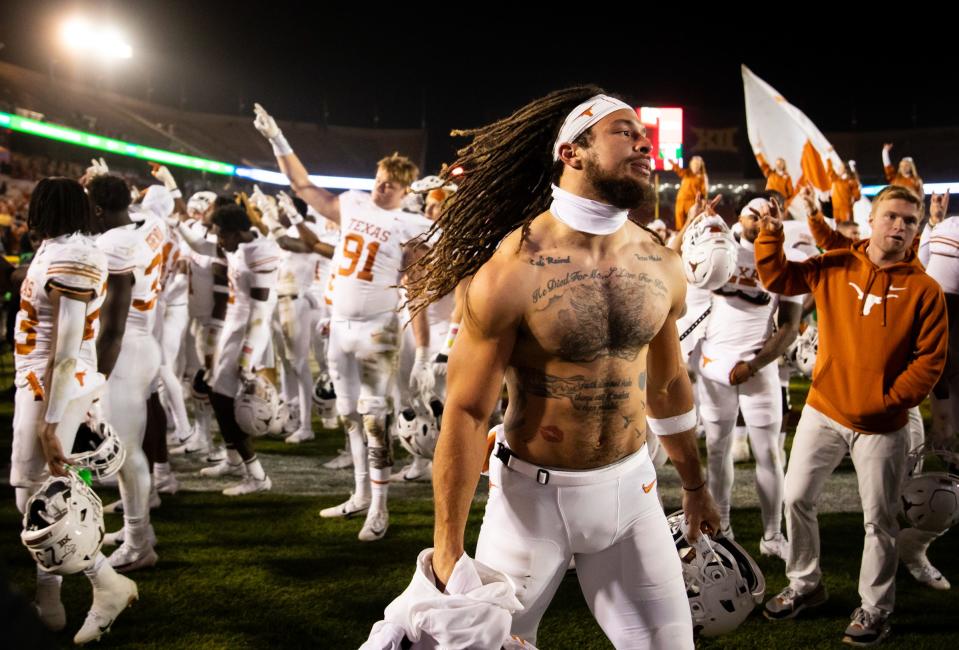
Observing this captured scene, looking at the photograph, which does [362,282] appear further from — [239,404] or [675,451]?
→ [675,451]

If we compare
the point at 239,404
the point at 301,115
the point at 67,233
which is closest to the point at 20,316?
the point at 67,233

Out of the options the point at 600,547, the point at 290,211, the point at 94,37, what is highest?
the point at 94,37

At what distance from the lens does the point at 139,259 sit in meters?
4.71

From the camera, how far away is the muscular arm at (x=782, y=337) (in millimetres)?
→ 4895

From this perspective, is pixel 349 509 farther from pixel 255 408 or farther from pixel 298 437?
pixel 298 437

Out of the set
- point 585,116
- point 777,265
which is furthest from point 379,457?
point 585,116

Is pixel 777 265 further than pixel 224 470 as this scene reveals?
No

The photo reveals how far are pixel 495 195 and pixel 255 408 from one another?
13.6 ft

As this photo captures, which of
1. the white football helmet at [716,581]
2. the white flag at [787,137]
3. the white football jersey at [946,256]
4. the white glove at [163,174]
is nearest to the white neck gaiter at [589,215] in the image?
the white football helmet at [716,581]

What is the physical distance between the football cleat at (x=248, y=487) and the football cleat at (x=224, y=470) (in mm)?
413

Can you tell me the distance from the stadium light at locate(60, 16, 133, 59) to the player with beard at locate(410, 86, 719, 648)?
35.1 m

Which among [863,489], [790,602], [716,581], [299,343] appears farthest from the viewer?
[299,343]

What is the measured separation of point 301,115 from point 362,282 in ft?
137

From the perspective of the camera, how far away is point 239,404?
6.35 meters
